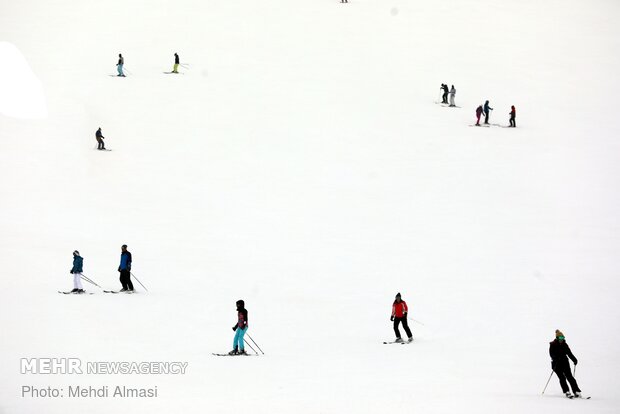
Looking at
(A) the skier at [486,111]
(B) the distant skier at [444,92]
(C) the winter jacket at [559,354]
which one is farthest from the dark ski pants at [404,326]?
(B) the distant skier at [444,92]

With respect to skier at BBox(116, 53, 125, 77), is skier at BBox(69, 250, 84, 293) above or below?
below

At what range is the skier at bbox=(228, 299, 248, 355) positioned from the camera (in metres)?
13.5

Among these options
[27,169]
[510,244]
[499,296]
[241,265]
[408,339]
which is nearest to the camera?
[408,339]

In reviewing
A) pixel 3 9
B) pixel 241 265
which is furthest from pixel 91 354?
pixel 3 9

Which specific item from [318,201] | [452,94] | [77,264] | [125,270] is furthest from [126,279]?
[452,94]

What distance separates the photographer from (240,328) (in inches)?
532

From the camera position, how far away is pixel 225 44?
3925cm

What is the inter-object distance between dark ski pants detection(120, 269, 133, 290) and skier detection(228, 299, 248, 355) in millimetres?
4088

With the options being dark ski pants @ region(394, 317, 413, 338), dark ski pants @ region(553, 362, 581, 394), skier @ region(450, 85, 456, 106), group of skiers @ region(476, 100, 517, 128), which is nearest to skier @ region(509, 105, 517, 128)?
group of skiers @ region(476, 100, 517, 128)

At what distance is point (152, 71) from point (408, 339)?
2319cm

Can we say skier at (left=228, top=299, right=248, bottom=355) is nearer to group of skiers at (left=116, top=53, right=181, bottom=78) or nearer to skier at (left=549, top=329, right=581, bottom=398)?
skier at (left=549, top=329, right=581, bottom=398)

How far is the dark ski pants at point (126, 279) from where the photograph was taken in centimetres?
1686

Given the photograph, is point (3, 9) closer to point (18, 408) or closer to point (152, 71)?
point (152, 71)

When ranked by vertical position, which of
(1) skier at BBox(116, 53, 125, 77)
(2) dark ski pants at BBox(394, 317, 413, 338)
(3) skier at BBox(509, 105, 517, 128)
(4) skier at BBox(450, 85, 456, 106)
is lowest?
(2) dark ski pants at BBox(394, 317, 413, 338)
